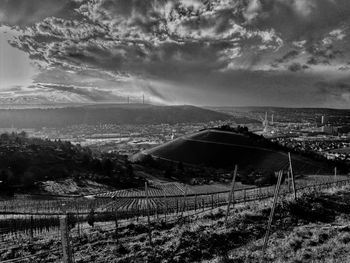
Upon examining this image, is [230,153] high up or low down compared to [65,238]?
down

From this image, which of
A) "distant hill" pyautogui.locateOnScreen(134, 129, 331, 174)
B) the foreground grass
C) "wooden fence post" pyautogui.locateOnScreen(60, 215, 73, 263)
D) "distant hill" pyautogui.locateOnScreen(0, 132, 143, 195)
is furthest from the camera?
"distant hill" pyautogui.locateOnScreen(134, 129, 331, 174)

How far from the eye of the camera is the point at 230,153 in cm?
15975

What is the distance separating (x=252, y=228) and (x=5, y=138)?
166 m

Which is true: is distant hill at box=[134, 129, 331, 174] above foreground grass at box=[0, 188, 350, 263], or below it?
below

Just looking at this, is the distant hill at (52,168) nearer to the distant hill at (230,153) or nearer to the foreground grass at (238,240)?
the distant hill at (230,153)

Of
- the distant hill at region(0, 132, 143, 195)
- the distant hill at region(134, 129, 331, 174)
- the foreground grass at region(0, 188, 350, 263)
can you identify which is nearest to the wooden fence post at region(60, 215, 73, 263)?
the foreground grass at region(0, 188, 350, 263)

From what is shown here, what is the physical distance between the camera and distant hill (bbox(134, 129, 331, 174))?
14475 cm

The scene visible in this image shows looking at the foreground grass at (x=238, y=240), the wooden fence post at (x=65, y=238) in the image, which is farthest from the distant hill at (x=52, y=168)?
the wooden fence post at (x=65, y=238)

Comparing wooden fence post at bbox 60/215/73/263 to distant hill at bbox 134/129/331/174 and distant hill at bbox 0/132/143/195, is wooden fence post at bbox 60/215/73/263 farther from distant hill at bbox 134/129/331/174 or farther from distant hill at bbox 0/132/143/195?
distant hill at bbox 134/129/331/174

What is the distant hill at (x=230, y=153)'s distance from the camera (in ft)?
475

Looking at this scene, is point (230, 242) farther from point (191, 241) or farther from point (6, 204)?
point (6, 204)

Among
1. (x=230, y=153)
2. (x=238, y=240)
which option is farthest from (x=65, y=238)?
(x=230, y=153)

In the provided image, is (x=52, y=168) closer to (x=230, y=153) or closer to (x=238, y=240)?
(x=230, y=153)

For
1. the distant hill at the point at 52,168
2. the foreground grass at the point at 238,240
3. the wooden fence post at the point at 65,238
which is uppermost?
the wooden fence post at the point at 65,238
